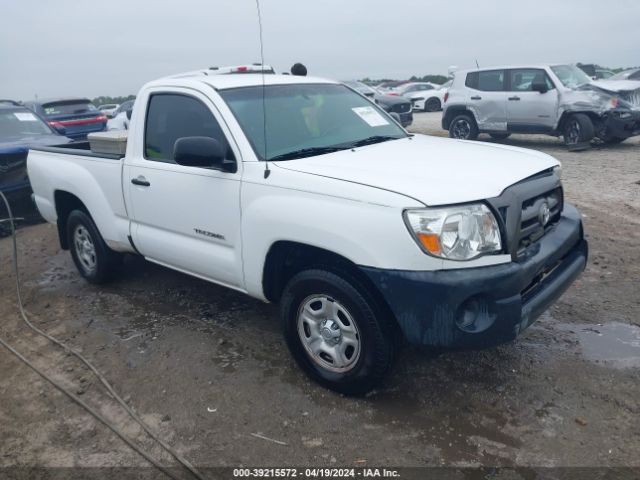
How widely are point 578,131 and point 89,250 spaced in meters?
9.73

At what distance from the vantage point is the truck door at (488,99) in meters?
12.5

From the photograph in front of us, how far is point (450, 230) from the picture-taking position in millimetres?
2822

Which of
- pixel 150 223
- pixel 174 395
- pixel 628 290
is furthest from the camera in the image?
pixel 628 290

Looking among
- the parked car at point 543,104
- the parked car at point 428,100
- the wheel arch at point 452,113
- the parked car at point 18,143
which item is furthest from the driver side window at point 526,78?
the parked car at point 428,100

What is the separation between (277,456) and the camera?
2.95 meters

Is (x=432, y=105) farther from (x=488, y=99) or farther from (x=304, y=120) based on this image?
(x=304, y=120)

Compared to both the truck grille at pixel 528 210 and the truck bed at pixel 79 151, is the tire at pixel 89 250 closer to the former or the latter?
the truck bed at pixel 79 151

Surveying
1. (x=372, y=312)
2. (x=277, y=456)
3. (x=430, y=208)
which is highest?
(x=430, y=208)

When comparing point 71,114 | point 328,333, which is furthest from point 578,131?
point 71,114

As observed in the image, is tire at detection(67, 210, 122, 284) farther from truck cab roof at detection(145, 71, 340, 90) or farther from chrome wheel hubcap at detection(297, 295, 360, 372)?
chrome wheel hubcap at detection(297, 295, 360, 372)

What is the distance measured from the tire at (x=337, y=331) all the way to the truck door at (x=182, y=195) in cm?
54

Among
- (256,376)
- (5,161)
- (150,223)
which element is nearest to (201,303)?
(150,223)

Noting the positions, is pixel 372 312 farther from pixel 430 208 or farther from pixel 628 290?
pixel 628 290

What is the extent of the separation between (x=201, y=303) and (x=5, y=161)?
13.5ft
